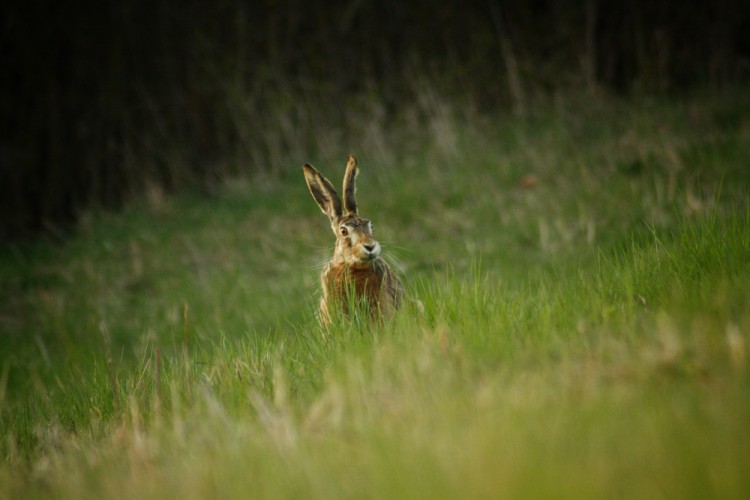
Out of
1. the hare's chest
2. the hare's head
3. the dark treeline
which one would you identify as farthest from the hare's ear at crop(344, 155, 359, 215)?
the dark treeline

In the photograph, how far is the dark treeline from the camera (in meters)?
15.1

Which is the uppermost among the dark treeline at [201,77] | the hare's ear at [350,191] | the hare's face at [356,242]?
the dark treeline at [201,77]

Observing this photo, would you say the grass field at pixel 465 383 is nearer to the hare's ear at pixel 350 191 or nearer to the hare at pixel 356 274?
the hare at pixel 356 274

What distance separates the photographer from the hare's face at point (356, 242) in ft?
14.6

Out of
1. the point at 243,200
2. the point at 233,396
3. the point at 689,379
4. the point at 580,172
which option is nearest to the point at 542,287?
the point at 689,379

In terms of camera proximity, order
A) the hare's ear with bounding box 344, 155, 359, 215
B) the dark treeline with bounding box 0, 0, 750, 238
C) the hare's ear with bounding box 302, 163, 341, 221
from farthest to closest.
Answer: the dark treeline with bounding box 0, 0, 750, 238
the hare's ear with bounding box 302, 163, 341, 221
the hare's ear with bounding box 344, 155, 359, 215

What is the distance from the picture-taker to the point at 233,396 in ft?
10.9

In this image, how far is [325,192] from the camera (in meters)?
5.08

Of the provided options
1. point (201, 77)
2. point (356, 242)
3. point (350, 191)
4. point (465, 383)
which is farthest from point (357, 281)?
point (201, 77)

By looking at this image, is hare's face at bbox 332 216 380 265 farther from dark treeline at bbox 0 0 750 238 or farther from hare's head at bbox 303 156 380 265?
dark treeline at bbox 0 0 750 238

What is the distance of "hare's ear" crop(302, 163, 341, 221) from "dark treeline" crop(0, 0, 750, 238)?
9407 mm

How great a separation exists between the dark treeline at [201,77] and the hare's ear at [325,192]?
9407 millimetres

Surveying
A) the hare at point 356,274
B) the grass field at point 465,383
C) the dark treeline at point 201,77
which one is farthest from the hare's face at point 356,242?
the dark treeline at point 201,77

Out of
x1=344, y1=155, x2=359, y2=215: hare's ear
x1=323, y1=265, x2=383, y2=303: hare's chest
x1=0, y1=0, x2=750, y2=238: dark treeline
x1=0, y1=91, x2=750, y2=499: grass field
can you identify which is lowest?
x1=0, y1=91, x2=750, y2=499: grass field
